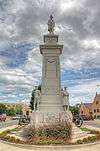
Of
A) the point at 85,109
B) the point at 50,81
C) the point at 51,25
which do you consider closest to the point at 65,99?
the point at 50,81

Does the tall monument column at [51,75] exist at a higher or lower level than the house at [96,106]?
lower

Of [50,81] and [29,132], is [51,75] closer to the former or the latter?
[50,81]

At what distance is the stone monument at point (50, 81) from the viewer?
92.6 feet

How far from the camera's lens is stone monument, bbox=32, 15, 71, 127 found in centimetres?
2822

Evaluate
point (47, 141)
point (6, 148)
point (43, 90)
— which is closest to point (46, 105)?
point (43, 90)

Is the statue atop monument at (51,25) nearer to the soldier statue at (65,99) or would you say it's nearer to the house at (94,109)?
the soldier statue at (65,99)

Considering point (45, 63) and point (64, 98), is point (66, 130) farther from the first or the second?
point (45, 63)

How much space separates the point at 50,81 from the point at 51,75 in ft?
2.19

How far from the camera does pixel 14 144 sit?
19.4 meters

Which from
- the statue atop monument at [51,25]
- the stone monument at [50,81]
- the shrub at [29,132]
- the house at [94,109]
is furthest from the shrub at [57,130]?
the house at [94,109]

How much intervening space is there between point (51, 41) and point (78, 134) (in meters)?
11.1

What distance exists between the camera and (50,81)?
2925 centimetres

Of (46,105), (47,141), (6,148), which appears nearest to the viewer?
(6,148)

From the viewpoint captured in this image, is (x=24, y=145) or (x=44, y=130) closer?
Result: (x=24, y=145)
